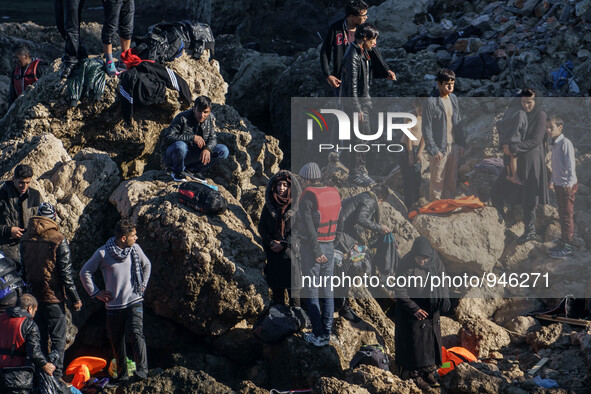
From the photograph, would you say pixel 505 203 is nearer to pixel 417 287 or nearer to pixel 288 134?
pixel 417 287

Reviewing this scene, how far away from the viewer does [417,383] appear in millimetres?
7660

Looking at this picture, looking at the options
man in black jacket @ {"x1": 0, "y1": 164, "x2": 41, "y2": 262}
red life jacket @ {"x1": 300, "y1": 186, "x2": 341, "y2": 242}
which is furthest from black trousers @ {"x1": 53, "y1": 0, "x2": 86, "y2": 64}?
red life jacket @ {"x1": 300, "y1": 186, "x2": 341, "y2": 242}

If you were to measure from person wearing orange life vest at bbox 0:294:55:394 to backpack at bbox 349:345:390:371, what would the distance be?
3089mm

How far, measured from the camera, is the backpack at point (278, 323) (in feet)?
26.1

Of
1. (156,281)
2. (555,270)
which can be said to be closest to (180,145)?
(156,281)

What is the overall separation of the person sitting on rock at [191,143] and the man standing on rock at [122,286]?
1718mm

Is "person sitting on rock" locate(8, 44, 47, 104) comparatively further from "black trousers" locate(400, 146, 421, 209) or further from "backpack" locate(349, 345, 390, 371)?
"backpack" locate(349, 345, 390, 371)

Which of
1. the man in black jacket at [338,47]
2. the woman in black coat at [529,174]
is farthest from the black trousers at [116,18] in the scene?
the woman in black coat at [529,174]

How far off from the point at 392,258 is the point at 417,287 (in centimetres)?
139

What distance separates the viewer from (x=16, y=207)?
777 cm

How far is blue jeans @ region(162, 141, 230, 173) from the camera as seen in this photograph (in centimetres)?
856

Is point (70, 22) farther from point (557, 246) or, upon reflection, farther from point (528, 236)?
point (557, 246)

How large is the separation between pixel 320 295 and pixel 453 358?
1.71 metres

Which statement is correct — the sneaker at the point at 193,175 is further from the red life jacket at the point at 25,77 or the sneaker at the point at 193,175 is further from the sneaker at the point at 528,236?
the sneaker at the point at 528,236
